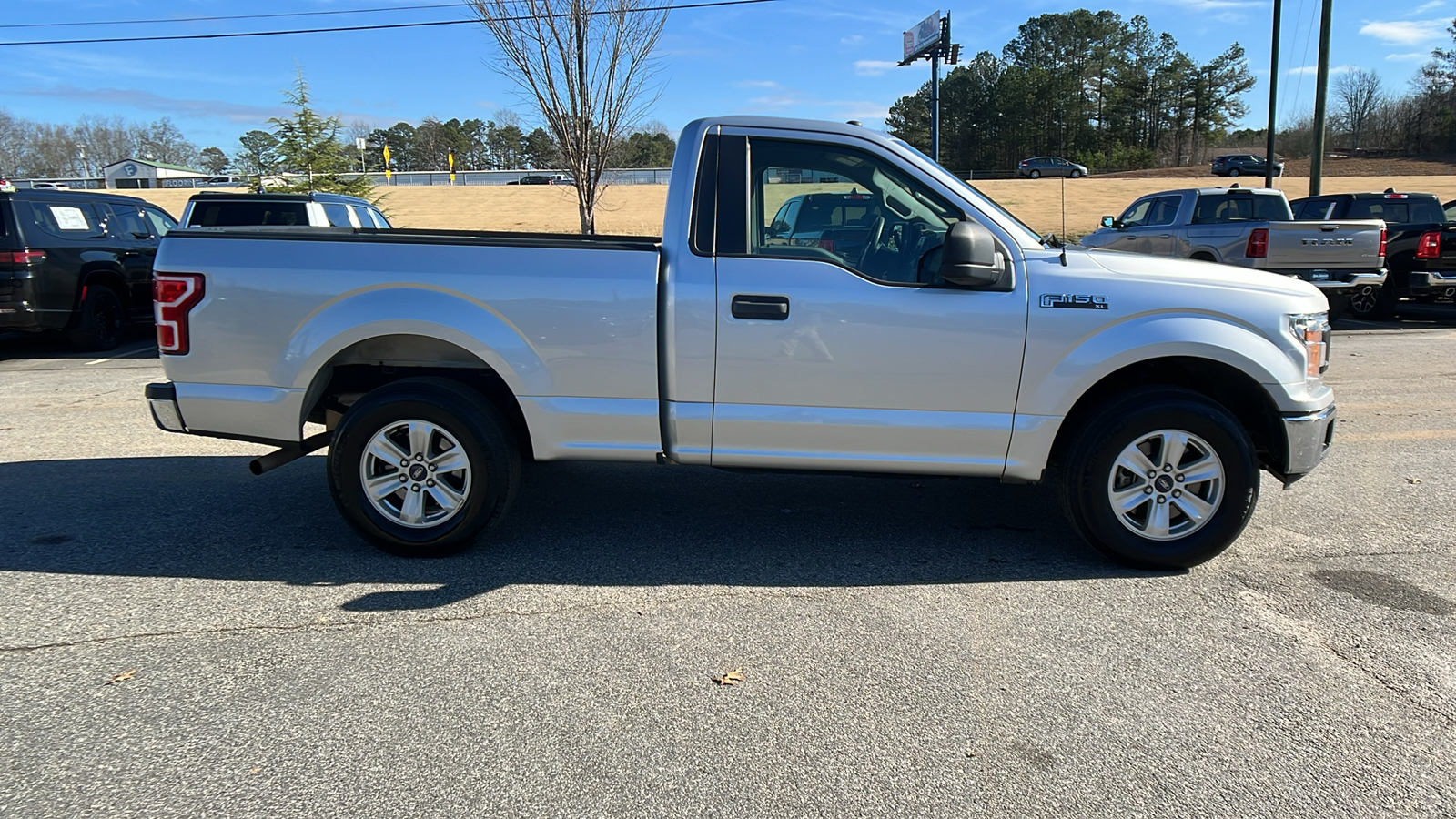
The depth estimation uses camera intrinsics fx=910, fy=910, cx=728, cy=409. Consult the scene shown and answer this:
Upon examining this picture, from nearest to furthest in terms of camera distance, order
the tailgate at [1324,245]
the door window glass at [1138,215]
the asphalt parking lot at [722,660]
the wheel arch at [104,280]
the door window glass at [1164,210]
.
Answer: the asphalt parking lot at [722,660] < the wheel arch at [104,280] < the tailgate at [1324,245] < the door window glass at [1164,210] < the door window glass at [1138,215]

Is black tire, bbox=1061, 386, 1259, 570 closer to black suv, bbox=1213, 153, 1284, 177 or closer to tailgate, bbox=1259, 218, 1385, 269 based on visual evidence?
tailgate, bbox=1259, 218, 1385, 269

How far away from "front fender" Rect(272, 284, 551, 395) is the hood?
269 centimetres

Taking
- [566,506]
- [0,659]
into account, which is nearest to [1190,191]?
[566,506]

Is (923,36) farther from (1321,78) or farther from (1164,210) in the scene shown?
(1164,210)

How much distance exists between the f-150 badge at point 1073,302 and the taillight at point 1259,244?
10.6m

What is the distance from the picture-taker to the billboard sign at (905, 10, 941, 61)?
139 ft

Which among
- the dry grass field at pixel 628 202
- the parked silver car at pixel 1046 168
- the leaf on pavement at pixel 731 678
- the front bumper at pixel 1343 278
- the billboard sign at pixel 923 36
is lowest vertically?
the leaf on pavement at pixel 731 678

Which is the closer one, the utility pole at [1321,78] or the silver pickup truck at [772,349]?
the silver pickup truck at [772,349]

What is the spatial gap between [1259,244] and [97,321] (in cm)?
1561

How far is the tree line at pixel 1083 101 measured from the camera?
9488 centimetres

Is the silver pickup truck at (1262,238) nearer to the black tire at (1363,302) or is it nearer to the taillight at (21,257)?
the black tire at (1363,302)

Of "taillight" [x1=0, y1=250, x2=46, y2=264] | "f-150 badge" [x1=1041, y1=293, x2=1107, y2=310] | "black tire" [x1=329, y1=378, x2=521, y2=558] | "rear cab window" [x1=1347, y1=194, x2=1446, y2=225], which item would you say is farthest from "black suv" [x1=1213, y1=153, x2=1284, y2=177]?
"black tire" [x1=329, y1=378, x2=521, y2=558]

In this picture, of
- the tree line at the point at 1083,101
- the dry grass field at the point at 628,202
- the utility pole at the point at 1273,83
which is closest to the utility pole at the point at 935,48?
the dry grass field at the point at 628,202

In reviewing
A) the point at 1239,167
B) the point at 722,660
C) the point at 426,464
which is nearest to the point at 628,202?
the point at 1239,167
